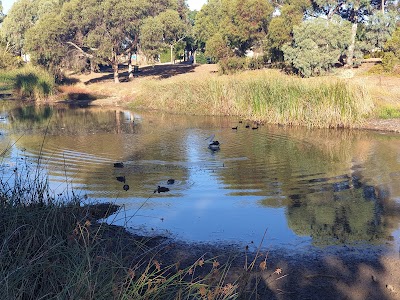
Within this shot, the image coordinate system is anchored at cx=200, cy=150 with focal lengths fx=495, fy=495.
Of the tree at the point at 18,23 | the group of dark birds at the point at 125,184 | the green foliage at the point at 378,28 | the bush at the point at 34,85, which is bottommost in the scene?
the group of dark birds at the point at 125,184

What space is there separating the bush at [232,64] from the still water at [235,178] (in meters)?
17.5

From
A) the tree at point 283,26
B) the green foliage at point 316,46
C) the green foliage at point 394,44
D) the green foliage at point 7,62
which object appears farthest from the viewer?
the green foliage at point 7,62

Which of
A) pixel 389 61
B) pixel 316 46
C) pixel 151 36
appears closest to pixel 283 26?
pixel 316 46

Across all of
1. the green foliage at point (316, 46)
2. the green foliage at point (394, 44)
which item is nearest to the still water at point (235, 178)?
the green foliage at point (316, 46)

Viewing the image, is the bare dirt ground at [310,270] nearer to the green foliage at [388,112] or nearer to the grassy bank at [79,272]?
the grassy bank at [79,272]

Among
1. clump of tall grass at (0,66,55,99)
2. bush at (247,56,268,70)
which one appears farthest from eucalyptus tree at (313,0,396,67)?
clump of tall grass at (0,66,55,99)

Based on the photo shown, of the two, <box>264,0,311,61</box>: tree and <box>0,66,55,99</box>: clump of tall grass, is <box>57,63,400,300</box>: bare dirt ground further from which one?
<box>0,66,55,99</box>: clump of tall grass

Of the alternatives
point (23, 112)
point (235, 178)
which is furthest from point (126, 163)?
point (23, 112)

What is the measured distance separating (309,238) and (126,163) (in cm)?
730

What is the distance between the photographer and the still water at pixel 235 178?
27.6ft

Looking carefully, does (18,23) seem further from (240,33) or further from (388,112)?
(388,112)

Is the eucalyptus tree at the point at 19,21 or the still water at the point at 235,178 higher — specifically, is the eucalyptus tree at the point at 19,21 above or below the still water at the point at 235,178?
above

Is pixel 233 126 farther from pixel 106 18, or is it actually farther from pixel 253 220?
pixel 106 18

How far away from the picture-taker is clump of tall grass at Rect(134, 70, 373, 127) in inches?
819
